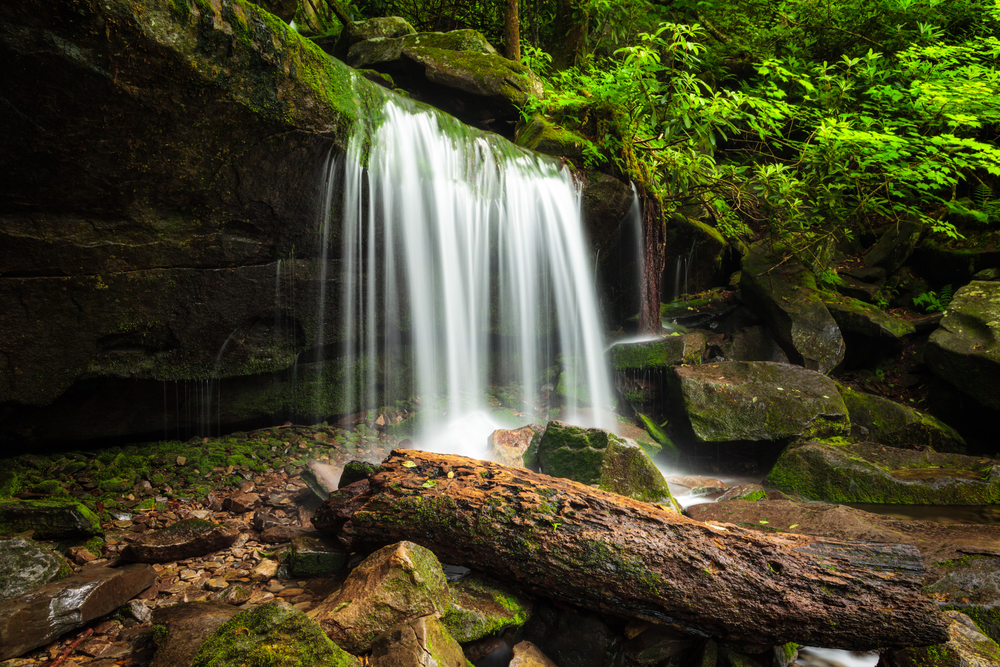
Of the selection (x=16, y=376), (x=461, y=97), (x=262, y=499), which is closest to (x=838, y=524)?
(x=262, y=499)

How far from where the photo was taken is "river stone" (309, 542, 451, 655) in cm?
220

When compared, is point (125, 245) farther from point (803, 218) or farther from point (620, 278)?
point (803, 218)

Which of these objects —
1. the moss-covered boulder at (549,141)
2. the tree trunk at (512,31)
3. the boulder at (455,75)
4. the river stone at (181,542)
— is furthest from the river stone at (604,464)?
the tree trunk at (512,31)

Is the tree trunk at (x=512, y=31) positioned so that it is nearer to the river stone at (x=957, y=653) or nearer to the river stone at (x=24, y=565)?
the river stone at (x=24, y=565)

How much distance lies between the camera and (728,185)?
7.95 meters

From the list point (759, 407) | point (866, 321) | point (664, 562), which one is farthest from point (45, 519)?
point (866, 321)

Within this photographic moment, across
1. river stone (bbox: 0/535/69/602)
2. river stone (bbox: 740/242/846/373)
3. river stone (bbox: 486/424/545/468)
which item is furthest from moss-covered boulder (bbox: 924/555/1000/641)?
river stone (bbox: 0/535/69/602)

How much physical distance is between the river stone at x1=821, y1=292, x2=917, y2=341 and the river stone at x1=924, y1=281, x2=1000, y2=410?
3.68 ft

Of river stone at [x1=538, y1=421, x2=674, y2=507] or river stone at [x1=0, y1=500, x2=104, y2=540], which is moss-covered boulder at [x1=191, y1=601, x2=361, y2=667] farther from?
river stone at [x1=538, y1=421, x2=674, y2=507]

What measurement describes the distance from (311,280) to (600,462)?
11.5ft

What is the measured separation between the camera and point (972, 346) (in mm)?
6211

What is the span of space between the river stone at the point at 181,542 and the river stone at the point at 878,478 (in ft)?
17.1

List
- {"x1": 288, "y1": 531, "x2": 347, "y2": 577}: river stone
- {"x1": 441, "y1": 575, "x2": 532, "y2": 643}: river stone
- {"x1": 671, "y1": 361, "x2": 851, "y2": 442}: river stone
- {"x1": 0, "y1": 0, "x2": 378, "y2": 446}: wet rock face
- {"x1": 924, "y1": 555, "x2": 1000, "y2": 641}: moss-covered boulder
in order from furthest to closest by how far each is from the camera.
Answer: {"x1": 671, "y1": 361, "x2": 851, "y2": 442}: river stone, {"x1": 0, "y1": 0, "x2": 378, "y2": 446}: wet rock face, {"x1": 288, "y1": 531, "x2": 347, "y2": 577}: river stone, {"x1": 924, "y1": 555, "x2": 1000, "y2": 641}: moss-covered boulder, {"x1": 441, "y1": 575, "x2": 532, "y2": 643}: river stone

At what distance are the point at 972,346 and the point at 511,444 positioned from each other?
6.32 meters
